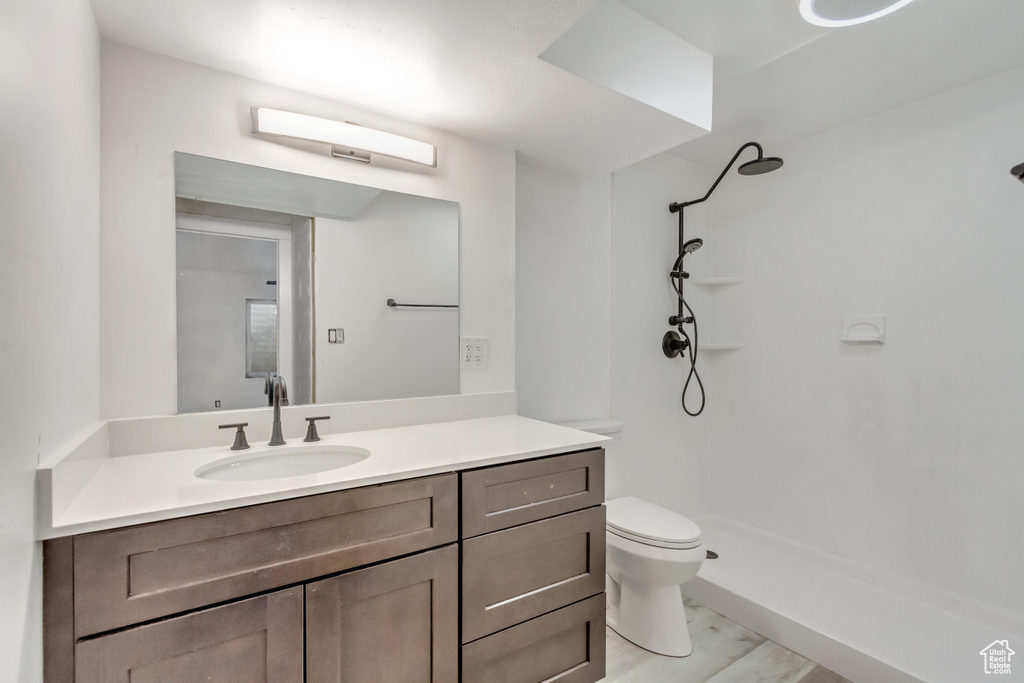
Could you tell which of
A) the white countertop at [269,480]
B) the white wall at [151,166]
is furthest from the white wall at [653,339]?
the white wall at [151,166]

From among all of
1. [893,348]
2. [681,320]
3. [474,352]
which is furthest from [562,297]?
[893,348]

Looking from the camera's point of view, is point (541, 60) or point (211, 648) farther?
point (541, 60)

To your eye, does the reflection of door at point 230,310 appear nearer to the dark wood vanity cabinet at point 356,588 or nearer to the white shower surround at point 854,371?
the dark wood vanity cabinet at point 356,588

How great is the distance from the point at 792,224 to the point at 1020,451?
1373 millimetres

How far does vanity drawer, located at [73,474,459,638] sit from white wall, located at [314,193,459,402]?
1.91 ft

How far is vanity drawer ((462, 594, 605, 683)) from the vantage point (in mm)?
1260

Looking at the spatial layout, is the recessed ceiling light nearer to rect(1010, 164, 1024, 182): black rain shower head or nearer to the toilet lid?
rect(1010, 164, 1024, 182): black rain shower head

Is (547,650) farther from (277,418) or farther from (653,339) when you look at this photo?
(653,339)

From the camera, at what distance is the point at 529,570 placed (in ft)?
4.42

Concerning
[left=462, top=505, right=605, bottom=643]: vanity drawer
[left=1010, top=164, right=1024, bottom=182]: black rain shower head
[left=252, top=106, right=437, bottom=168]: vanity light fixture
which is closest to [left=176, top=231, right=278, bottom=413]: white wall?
[left=252, top=106, right=437, bottom=168]: vanity light fixture

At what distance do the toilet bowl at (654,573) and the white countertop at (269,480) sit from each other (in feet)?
2.05

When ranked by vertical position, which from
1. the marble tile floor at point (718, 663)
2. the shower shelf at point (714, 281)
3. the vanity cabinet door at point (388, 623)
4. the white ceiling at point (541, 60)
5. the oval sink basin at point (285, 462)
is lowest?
the marble tile floor at point (718, 663)

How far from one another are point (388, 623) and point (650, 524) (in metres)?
1.21

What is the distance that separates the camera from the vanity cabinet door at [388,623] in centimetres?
102
